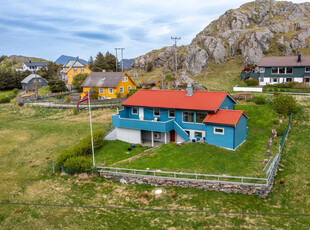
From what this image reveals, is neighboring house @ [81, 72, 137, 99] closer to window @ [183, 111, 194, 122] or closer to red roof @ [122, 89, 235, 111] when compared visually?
red roof @ [122, 89, 235, 111]

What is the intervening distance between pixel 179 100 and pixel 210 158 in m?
9.81

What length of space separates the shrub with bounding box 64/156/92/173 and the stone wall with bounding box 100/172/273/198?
2365 millimetres

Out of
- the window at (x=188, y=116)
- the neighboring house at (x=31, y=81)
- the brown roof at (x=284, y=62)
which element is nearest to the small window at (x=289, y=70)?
the brown roof at (x=284, y=62)

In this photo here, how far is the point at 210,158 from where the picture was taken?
25797 millimetres

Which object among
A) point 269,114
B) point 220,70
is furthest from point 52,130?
point 220,70

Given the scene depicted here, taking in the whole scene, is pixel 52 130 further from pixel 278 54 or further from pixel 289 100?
pixel 278 54

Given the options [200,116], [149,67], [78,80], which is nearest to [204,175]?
[200,116]

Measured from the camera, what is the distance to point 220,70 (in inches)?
2766

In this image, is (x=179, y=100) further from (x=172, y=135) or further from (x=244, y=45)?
(x=244, y=45)

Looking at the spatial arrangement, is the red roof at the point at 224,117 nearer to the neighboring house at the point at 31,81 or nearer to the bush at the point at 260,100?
the bush at the point at 260,100

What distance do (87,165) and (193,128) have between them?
12975 millimetres

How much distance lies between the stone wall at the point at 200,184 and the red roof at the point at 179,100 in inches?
391

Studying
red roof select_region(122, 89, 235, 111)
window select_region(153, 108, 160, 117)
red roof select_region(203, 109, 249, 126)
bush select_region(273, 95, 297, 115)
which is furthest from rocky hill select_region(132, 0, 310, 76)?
red roof select_region(203, 109, 249, 126)

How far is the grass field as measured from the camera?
59.7 ft
